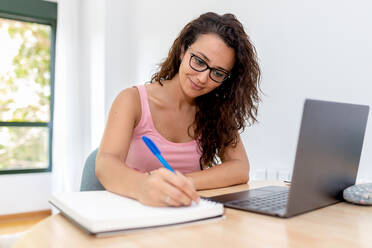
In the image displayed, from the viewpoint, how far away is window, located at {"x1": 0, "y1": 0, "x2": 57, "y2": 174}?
3.43m

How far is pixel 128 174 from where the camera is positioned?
31.9 inches

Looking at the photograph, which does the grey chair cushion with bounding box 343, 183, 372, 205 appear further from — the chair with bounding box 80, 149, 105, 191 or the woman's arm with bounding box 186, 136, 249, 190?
the chair with bounding box 80, 149, 105, 191

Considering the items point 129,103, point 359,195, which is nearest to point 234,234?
point 359,195

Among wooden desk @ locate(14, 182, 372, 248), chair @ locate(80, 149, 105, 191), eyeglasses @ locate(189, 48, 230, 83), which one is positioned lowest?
chair @ locate(80, 149, 105, 191)

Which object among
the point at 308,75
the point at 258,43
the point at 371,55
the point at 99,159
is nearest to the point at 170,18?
the point at 258,43

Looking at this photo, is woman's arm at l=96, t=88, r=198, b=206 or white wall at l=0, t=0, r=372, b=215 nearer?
woman's arm at l=96, t=88, r=198, b=206

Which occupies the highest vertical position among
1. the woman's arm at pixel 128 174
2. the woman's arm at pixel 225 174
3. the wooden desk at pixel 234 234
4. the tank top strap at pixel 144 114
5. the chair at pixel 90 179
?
the tank top strap at pixel 144 114

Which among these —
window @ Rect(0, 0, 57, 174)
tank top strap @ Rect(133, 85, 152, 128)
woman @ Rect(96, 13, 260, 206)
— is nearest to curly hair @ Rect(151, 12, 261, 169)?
woman @ Rect(96, 13, 260, 206)

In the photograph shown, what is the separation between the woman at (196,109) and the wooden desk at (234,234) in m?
0.34

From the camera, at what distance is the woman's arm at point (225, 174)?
40.3 inches

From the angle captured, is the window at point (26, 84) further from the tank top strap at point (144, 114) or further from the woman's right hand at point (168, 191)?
the woman's right hand at point (168, 191)

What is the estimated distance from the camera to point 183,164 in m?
1.32

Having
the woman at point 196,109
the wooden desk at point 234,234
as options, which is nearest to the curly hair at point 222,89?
the woman at point 196,109

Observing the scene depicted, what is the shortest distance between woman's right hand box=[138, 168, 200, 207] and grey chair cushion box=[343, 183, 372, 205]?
409 mm
